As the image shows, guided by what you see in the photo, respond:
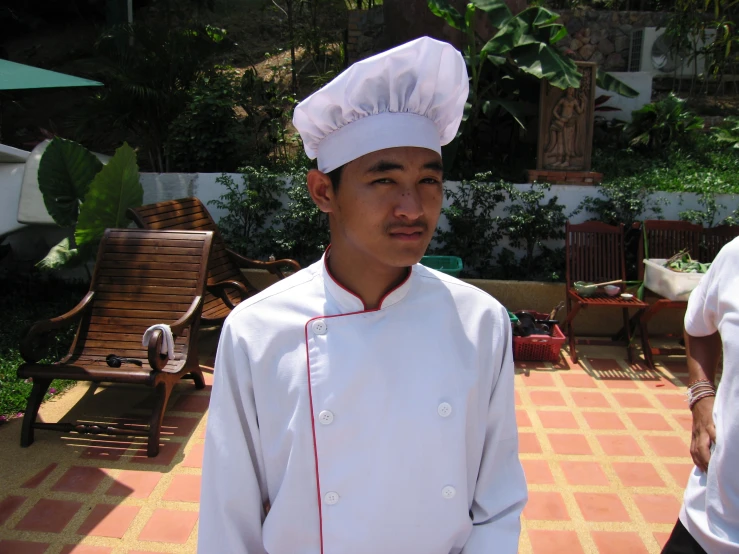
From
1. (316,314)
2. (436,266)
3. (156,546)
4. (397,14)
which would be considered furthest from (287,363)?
(397,14)

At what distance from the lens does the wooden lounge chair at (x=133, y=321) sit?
3.61 metres

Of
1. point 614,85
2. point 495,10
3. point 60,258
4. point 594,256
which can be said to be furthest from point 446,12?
point 60,258

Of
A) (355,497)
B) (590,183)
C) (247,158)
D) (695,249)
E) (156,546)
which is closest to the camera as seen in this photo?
(355,497)

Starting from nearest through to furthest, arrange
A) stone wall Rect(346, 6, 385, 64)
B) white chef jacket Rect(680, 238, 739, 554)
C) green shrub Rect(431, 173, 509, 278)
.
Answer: white chef jacket Rect(680, 238, 739, 554)
green shrub Rect(431, 173, 509, 278)
stone wall Rect(346, 6, 385, 64)

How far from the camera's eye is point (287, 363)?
1.34m

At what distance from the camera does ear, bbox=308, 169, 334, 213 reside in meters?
1.39

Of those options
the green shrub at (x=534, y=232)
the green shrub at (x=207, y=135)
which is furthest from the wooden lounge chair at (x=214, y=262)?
the green shrub at (x=534, y=232)

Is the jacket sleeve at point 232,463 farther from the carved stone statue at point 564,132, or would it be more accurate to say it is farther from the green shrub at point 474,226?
the carved stone statue at point 564,132

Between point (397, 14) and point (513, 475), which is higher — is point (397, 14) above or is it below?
above

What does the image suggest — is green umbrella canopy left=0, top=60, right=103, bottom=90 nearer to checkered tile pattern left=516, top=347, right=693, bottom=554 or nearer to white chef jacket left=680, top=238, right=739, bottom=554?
checkered tile pattern left=516, top=347, right=693, bottom=554

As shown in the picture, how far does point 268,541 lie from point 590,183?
5798mm

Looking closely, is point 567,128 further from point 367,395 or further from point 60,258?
point 367,395

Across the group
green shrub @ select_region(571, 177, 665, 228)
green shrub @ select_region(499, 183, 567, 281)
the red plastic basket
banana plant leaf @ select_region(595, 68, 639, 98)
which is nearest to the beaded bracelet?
→ the red plastic basket

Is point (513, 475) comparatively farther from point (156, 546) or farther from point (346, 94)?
point (156, 546)
